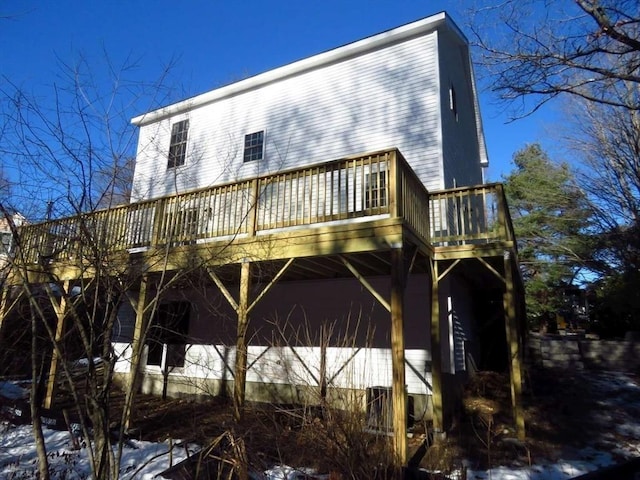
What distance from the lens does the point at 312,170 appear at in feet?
23.1

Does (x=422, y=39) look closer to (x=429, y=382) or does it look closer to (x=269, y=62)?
(x=269, y=62)

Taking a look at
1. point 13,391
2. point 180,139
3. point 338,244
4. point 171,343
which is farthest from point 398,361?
point 180,139

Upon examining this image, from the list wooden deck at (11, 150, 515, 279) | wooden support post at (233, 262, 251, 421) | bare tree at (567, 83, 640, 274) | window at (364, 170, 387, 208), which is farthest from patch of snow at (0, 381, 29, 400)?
bare tree at (567, 83, 640, 274)

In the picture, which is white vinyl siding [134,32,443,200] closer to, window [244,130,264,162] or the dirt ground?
window [244,130,264,162]

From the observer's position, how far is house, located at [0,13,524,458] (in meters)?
6.55

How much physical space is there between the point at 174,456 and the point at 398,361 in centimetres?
323

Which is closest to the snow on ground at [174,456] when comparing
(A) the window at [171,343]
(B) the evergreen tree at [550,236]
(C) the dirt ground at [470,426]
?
(C) the dirt ground at [470,426]

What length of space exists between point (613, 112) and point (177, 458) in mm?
19025

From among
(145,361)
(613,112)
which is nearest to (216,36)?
(145,361)

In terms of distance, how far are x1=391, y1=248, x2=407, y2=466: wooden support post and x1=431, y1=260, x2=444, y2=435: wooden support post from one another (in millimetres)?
1823

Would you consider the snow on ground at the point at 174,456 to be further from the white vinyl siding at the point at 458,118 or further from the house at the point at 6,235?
the white vinyl siding at the point at 458,118

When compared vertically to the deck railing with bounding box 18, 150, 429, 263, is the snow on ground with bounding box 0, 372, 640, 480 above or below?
below

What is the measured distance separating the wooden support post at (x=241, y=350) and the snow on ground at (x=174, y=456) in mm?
825

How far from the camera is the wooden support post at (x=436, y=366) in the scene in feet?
23.1
